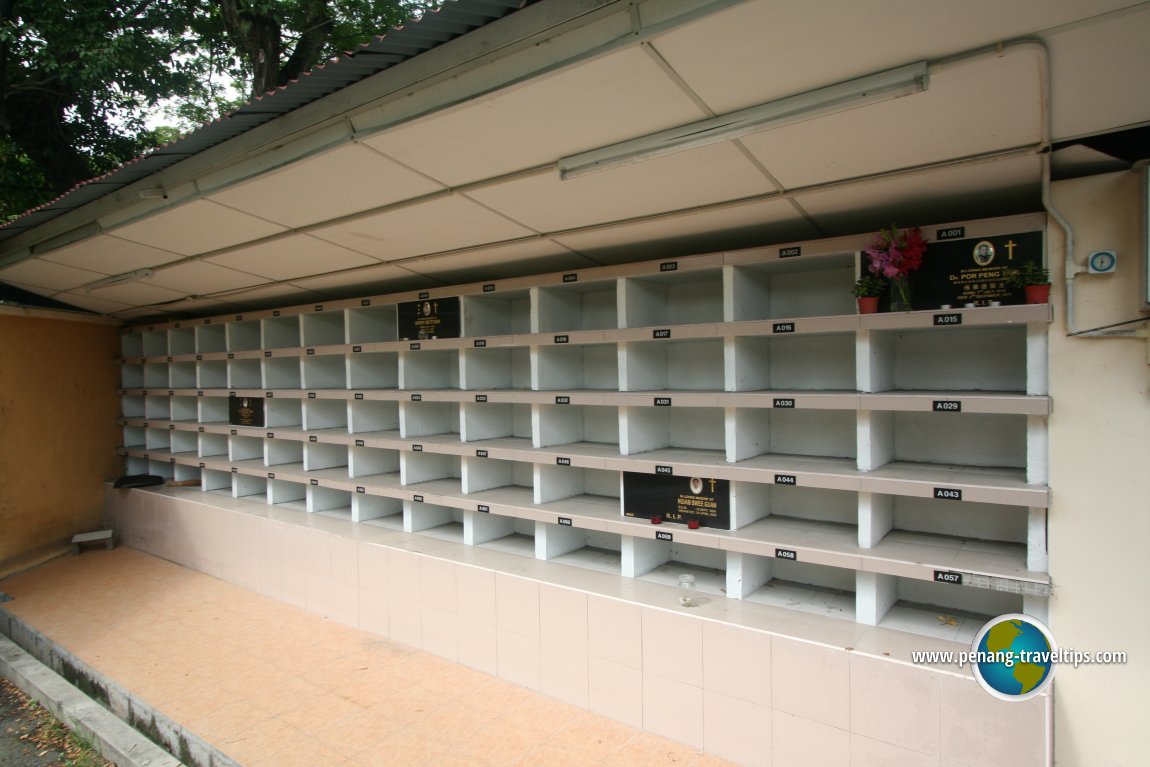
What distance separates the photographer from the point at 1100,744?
223 centimetres

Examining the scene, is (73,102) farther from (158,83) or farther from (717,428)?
(717,428)

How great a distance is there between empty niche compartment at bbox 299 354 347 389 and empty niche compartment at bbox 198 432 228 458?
6.21 feet

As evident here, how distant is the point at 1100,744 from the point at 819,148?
2.33 meters

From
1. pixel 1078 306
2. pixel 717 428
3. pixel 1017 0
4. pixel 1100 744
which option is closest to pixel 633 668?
pixel 717 428

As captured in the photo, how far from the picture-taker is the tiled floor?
2.97 metres

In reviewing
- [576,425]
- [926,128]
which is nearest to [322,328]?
[576,425]

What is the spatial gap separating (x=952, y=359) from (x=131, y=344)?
8000 millimetres

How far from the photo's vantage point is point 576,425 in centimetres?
411

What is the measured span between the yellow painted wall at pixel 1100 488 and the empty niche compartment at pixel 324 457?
4.63m

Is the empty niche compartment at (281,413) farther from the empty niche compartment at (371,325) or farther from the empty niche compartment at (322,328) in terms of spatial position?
the empty niche compartment at (371,325)

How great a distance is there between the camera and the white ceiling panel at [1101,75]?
1568 mm

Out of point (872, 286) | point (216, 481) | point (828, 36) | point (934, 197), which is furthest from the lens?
point (216, 481)

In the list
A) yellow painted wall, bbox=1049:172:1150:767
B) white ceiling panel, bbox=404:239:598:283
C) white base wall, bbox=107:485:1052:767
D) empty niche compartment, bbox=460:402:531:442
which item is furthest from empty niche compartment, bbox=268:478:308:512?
yellow painted wall, bbox=1049:172:1150:767

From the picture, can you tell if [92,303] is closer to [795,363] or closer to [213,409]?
[213,409]
